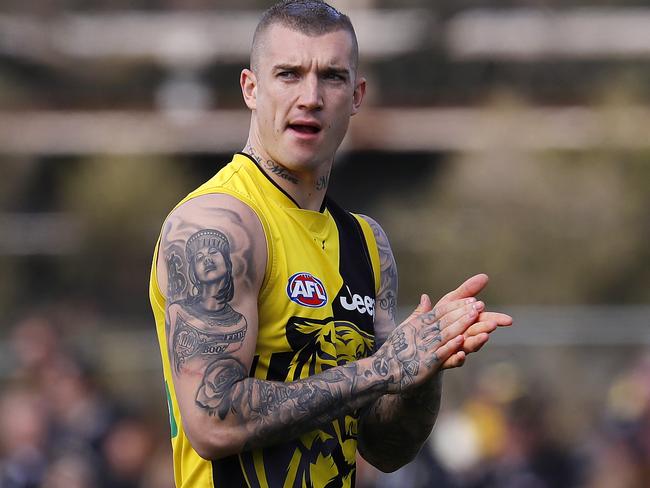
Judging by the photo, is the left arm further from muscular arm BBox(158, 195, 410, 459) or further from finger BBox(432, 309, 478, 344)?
muscular arm BBox(158, 195, 410, 459)

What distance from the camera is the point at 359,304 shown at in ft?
13.5

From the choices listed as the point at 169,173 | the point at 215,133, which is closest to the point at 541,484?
the point at 169,173

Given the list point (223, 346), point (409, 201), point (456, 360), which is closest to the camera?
point (223, 346)

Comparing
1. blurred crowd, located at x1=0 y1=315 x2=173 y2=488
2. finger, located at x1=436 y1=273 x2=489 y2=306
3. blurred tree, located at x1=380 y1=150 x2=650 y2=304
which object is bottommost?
blurred crowd, located at x1=0 y1=315 x2=173 y2=488

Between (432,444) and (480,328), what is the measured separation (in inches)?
242

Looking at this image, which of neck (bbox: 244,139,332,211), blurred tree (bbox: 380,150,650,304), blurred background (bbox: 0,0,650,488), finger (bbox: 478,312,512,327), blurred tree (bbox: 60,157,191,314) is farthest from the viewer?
blurred tree (bbox: 60,157,191,314)

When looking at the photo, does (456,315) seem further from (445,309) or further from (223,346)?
(223,346)

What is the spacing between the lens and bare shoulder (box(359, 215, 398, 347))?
14.3ft

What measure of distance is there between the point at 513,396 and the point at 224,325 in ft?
22.3

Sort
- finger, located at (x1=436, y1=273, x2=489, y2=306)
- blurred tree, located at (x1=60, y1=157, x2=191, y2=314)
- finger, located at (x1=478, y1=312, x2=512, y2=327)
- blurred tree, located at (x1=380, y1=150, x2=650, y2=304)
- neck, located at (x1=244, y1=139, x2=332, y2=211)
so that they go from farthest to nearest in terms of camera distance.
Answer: blurred tree, located at (x1=60, y1=157, x2=191, y2=314), blurred tree, located at (x1=380, y1=150, x2=650, y2=304), neck, located at (x1=244, y1=139, x2=332, y2=211), finger, located at (x1=436, y1=273, x2=489, y2=306), finger, located at (x1=478, y1=312, x2=512, y2=327)

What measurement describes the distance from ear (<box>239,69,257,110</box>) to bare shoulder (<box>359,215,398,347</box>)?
721 millimetres

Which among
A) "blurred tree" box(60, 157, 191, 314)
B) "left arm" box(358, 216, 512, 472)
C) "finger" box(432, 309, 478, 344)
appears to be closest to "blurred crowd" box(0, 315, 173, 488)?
"left arm" box(358, 216, 512, 472)

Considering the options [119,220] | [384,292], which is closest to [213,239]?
[384,292]

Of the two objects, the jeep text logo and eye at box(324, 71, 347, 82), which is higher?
eye at box(324, 71, 347, 82)
